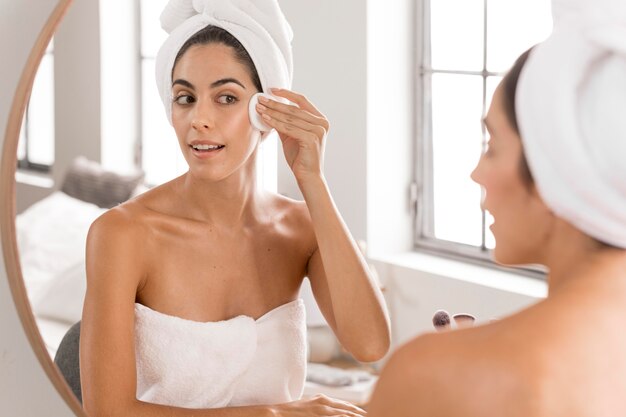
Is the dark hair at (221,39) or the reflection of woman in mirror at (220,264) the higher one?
the dark hair at (221,39)

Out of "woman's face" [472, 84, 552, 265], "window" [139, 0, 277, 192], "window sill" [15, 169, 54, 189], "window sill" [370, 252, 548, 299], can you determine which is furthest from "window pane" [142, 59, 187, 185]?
"woman's face" [472, 84, 552, 265]

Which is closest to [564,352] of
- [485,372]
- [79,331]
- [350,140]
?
[485,372]

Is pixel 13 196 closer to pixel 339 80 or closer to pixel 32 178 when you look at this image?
pixel 32 178

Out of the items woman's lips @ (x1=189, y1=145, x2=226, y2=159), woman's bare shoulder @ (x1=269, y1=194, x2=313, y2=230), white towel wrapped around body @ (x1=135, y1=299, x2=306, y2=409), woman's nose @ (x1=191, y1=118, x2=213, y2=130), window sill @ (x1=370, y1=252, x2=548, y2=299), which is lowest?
white towel wrapped around body @ (x1=135, y1=299, x2=306, y2=409)

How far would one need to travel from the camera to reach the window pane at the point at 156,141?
36.0 inches

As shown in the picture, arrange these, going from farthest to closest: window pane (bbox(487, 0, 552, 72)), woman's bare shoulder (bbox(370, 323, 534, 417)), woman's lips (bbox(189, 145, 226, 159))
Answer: woman's lips (bbox(189, 145, 226, 159))
window pane (bbox(487, 0, 552, 72))
woman's bare shoulder (bbox(370, 323, 534, 417))

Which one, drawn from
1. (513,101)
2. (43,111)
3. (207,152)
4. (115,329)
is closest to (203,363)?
(115,329)

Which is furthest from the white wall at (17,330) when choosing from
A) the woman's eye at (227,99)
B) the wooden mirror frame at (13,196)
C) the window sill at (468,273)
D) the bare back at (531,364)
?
the bare back at (531,364)

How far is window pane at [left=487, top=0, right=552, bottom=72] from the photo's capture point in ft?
2.61

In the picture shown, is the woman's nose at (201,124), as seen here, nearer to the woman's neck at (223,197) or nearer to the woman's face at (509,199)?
the woman's neck at (223,197)

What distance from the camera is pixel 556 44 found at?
0.62 metres

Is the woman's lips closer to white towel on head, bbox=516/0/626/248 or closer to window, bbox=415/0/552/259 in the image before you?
window, bbox=415/0/552/259

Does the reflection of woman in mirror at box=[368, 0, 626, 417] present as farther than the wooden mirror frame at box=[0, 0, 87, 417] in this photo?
No

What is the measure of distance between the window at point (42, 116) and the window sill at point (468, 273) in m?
0.34
